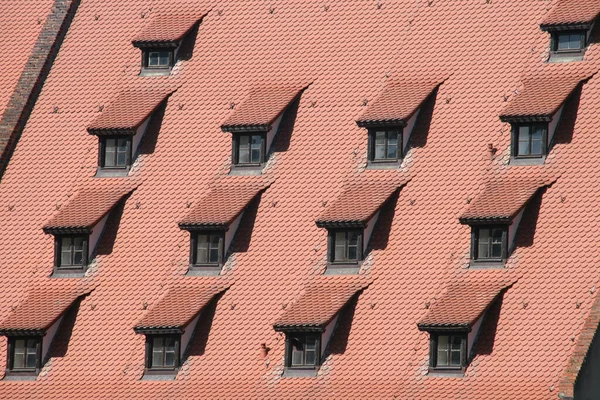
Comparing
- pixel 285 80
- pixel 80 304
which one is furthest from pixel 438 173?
pixel 80 304

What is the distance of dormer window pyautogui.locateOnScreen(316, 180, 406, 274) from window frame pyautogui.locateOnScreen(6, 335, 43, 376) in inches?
492

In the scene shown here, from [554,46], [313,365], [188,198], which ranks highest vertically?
[554,46]

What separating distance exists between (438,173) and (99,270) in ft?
49.2

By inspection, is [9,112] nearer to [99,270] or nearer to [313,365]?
[99,270]

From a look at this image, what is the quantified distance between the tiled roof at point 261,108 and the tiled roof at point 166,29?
4.94 m

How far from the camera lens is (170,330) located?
297ft

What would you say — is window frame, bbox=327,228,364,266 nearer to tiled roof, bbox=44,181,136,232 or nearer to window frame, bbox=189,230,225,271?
window frame, bbox=189,230,225,271

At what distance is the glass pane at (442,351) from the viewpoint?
286ft

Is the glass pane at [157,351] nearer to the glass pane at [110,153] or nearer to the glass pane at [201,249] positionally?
the glass pane at [201,249]

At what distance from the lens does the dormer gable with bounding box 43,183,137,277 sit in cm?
9519

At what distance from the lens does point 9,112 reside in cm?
10106

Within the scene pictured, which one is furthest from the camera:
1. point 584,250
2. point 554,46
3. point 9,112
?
point 9,112

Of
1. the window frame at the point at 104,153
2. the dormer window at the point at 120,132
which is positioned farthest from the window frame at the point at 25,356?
the window frame at the point at 104,153

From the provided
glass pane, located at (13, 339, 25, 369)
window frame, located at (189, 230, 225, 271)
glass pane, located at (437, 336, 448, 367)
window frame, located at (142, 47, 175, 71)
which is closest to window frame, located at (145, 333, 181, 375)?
window frame, located at (189, 230, 225, 271)
